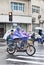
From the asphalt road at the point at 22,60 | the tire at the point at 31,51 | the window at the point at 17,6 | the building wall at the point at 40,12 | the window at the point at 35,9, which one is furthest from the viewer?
the window at the point at 35,9

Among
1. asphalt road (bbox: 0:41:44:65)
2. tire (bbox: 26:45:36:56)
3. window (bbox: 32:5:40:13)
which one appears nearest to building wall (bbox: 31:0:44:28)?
window (bbox: 32:5:40:13)

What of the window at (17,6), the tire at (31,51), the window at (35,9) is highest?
the window at (17,6)

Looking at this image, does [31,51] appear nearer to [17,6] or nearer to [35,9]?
[17,6]

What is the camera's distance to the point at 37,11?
48.5 m

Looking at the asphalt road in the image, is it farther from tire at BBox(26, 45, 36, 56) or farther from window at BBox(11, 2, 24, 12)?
window at BBox(11, 2, 24, 12)

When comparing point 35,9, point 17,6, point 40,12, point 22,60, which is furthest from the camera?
point 40,12

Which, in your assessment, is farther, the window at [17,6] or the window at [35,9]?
the window at [35,9]

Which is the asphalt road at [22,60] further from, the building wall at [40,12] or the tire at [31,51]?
the building wall at [40,12]

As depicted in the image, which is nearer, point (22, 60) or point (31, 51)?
point (22, 60)

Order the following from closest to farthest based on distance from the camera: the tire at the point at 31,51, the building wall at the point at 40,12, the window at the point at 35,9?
the tire at the point at 31,51 → the building wall at the point at 40,12 → the window at the point at 35,9

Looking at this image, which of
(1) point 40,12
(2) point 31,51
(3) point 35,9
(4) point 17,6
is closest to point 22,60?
(2) point 31,51

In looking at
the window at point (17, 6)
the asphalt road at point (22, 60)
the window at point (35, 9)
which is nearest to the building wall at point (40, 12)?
the window at point (35, 9)

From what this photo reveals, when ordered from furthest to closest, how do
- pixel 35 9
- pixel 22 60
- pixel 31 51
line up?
1. pixel 35 9
2. pixel 31 51
3. pixel 22 60

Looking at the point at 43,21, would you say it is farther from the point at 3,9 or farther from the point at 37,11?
the point at 3,9
